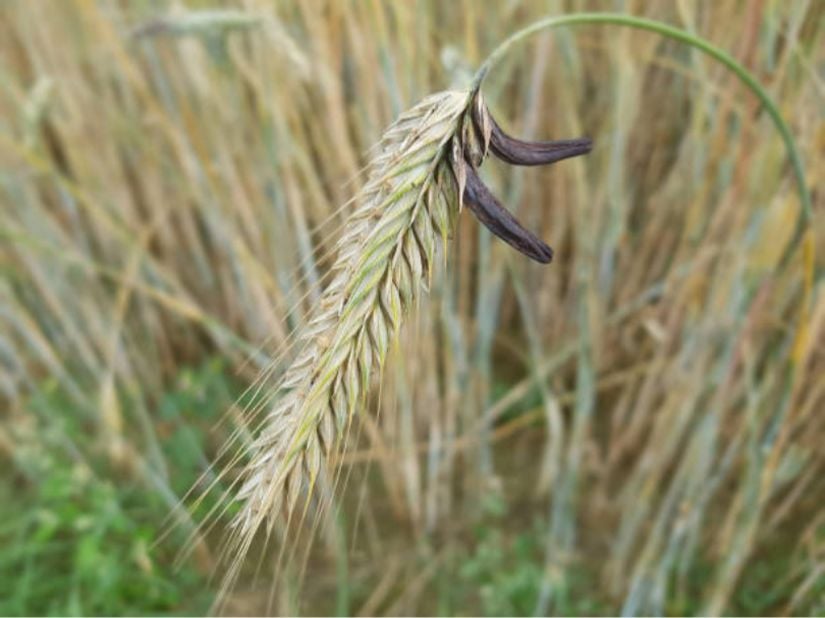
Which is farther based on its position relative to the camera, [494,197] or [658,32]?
[658,32]

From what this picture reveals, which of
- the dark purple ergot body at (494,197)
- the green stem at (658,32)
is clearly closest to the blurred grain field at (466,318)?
the green stem at (658,32)

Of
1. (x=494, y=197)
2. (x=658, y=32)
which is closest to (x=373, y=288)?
(x=494, y=197)

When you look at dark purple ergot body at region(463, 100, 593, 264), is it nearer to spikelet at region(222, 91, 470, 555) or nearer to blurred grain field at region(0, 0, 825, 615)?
spikelet at region(222, 91, 470, 555)

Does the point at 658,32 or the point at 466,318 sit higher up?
the point at 658,32

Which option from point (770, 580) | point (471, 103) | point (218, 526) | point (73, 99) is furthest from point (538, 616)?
point (73, 99)

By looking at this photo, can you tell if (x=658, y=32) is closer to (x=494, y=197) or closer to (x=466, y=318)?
(x=494, y=197)

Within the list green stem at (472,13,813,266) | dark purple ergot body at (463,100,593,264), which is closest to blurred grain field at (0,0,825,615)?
green stem at (472,13,813,266)

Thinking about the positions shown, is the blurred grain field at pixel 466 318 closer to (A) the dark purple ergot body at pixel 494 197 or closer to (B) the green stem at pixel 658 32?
(B) the green stem at pixel 658 32

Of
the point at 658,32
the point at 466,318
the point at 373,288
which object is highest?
the point at 658,32

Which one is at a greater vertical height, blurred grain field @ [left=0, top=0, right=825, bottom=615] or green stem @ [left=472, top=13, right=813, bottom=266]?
green stem @ [left=472, top=13, right=813, bottom=266]
